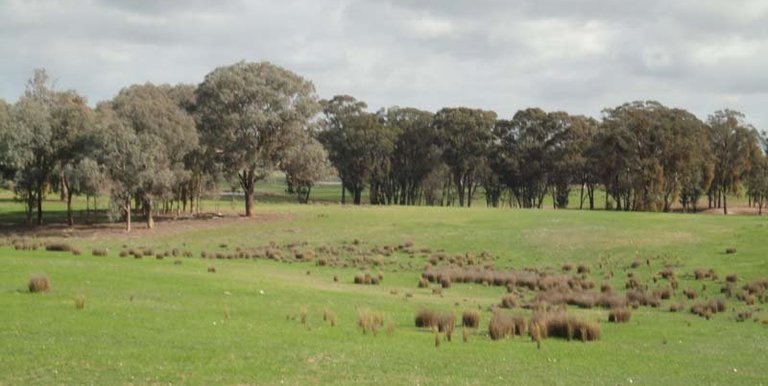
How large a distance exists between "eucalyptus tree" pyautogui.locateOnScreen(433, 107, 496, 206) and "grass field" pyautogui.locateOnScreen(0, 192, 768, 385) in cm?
6152

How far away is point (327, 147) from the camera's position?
372 feet

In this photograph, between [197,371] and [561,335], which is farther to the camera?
[561,335]

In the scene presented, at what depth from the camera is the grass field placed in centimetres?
1428

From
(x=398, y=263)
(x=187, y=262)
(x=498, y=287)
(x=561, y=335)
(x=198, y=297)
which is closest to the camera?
(x=561, y=335)

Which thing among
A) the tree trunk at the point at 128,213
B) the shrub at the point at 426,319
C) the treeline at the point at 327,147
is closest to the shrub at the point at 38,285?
the shrub at the point at 426,319

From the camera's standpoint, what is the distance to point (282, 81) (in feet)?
228

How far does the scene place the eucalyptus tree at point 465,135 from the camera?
367 feet

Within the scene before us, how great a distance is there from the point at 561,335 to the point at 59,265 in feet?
73.3

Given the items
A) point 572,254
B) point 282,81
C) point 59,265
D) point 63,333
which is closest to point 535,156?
point 282,81

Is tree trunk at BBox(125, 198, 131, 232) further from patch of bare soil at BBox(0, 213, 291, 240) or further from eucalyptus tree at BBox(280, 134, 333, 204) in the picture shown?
eucalyptus tree at BBox(280, 134, 333, 204)

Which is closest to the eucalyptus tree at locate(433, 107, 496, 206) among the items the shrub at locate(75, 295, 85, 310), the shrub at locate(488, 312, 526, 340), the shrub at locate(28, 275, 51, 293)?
the shrub at locate(488, 312, 526, 340)

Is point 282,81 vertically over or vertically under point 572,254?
over

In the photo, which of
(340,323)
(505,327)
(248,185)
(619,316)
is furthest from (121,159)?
(505,327)

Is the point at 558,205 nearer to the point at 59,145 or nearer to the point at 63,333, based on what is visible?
the point at 59,145
